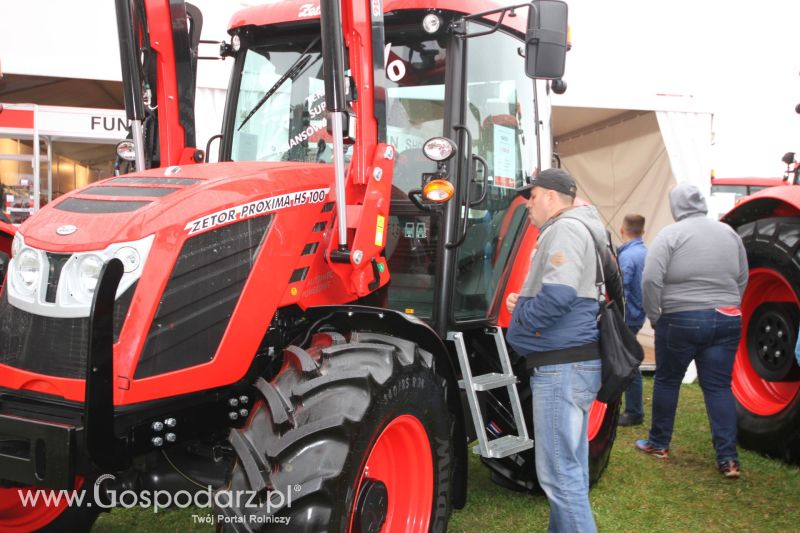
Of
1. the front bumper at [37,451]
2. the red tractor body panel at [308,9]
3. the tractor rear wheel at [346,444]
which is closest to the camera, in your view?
the front bumper at [37,451]

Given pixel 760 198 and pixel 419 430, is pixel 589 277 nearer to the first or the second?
pixel 419 430

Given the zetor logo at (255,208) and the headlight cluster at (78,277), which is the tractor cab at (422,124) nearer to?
the zetor logo at (255,208)

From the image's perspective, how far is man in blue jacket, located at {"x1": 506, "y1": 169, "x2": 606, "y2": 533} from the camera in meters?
2.93

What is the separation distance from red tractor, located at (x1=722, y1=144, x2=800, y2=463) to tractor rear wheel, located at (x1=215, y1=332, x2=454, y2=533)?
2880mm

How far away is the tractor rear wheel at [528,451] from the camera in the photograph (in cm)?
366

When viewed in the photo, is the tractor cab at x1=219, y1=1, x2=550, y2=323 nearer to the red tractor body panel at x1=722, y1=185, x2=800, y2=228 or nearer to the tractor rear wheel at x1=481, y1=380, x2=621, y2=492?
the tractor rear wheel at x1=481, y1=380, x2=621, y2=492

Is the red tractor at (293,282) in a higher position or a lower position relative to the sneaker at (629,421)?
higher

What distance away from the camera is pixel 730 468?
14.7ft

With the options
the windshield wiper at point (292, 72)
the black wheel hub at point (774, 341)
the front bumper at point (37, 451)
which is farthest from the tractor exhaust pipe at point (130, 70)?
the black wheel hub at point (774, 341)

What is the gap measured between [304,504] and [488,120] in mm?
2151

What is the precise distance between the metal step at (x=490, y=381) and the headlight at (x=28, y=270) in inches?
69.1

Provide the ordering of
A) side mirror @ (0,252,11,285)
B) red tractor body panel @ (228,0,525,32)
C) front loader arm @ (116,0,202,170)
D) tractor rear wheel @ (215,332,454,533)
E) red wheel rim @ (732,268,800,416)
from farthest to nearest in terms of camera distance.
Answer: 1. red wheel rim @ (732,268,800,416)
2. side mirror @ (0,252,11,285)
3. red tractor body panel @ (228,0,525,32)
4. front loader arm @ (116,0,202,170)
5. tractor rear wheel @ (215,332,454,533)

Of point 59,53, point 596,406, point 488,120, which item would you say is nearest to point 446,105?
point 488,120

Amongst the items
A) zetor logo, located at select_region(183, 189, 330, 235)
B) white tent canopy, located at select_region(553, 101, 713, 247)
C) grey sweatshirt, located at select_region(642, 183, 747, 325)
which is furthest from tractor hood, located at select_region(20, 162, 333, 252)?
white tent canopy, located at select_region(553, 101, 713, 247)
